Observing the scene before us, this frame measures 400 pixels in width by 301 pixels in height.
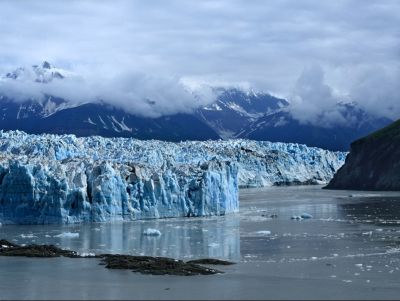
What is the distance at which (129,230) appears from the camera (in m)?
33.3

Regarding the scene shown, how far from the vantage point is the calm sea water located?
17156mm

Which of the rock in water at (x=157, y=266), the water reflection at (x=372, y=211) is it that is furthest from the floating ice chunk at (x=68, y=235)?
the water reflection at (x=372, y=211)

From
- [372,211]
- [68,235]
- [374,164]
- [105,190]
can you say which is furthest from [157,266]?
[374,164]

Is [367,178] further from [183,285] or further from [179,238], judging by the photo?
[183,285]

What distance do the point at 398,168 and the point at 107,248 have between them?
5312cm

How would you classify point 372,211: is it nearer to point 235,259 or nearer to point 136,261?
point 235,259

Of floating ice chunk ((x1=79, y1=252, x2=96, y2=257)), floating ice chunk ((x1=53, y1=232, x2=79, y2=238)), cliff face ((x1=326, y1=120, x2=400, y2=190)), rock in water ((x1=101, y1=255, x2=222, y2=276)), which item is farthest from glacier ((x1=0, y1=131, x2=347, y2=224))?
cliff face ((x1=326, y1=120, x2=400, y2=190))

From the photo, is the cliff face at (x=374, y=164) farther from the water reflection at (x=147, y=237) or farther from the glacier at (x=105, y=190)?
the water reflection at (x=147, y=237)

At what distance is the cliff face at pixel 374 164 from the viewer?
247 feet

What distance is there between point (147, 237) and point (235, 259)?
7570mm

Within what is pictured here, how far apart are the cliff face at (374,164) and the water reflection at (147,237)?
40.7 m

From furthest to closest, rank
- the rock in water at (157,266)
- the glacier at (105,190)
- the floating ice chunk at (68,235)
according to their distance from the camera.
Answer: the glacier at (105,190) < the floating ice chunk at (68,235) < the rock in water at (157,266)

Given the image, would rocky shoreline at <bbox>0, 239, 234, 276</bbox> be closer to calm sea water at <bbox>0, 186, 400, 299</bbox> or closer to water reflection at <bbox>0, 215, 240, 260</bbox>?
calm sea water at <bbox>0, 186, 400, 299</bbox>

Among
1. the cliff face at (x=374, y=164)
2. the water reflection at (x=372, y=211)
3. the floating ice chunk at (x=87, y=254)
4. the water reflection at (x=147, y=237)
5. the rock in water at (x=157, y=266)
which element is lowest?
the rock in water at (x=157, y=266)
